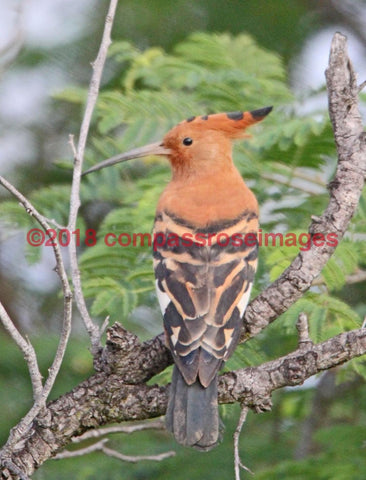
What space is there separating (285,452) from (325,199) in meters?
1.59

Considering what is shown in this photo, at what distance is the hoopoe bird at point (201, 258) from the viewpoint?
3.10 meters

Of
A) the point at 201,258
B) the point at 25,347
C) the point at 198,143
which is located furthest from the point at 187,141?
the point at 25,347

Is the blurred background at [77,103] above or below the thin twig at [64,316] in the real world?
above

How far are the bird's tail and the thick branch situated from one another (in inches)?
13.1

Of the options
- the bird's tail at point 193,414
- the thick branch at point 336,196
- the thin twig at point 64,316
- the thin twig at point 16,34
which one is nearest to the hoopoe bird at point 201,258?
the bird's tail at point 193,414

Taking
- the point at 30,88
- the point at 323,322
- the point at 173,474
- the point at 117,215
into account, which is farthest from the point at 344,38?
the point at 30,88

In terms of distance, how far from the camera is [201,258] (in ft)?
11.8

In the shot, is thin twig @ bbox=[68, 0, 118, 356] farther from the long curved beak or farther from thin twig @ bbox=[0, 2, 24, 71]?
thin twig @ bbox=[0, 2, 24, 71]

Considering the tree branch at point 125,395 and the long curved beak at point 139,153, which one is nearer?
the tree branch at point 125,395

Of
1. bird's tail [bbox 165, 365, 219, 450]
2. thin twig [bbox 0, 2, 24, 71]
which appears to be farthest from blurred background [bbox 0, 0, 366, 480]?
bird's tail [bbox 165, 365, 219, 450]

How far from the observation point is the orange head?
442 centimetres

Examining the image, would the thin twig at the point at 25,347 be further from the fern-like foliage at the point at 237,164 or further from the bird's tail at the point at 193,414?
the fern-like foliage at the point at 237,164

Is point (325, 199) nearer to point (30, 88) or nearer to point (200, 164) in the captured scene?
point (200, 164)

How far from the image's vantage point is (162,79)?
5.52 meters
